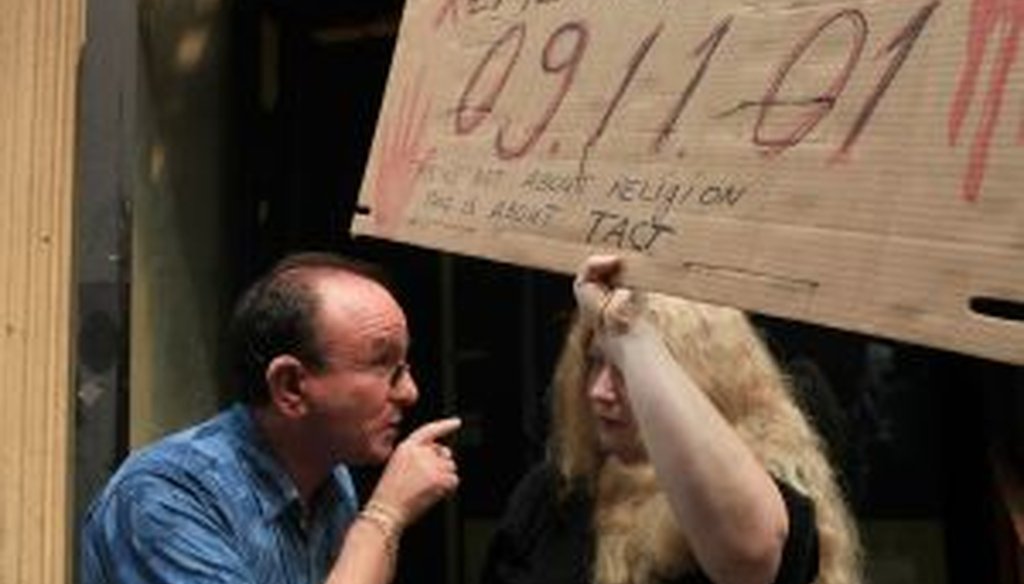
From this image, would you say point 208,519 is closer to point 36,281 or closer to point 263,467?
point 263,467

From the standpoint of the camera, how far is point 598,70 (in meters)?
2.04

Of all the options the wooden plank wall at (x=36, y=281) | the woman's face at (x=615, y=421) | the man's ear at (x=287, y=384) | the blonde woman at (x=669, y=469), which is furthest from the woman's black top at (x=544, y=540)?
the wooden plank wall at (x=36, y=281)

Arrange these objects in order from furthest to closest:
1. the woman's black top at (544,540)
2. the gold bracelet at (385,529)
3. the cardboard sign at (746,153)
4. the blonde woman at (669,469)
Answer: the woman's black top at (544,540), the gold bracelet at (385,529), the blonde woman at (669,469), the cardboard sign at (746,153)

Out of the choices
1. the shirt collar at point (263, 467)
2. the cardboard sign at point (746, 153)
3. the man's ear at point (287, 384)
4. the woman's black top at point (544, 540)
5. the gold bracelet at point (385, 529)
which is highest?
the cardboard sign at point (746, 153)

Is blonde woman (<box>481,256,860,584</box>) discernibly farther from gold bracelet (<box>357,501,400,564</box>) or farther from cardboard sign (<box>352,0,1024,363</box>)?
gold bracelet (<box>357,501,400,564</box>)

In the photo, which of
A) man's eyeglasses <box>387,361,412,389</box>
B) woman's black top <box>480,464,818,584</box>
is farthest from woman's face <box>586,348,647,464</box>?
man's eyeglasses <box>387,361,412,389</box>

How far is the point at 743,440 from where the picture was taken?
7.94 feet

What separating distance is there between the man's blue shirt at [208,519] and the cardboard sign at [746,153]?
1.32ft

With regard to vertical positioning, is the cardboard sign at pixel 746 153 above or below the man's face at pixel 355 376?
above

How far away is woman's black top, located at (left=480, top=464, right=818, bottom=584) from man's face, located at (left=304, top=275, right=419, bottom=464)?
0.34 m

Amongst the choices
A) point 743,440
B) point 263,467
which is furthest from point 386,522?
point 743,440

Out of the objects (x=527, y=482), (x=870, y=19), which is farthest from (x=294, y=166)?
(x=870, y=19)

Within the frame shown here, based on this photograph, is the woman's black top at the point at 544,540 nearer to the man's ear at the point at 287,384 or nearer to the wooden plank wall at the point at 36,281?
the man's ear at the point at 287,384

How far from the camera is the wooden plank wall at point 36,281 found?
4.19m
